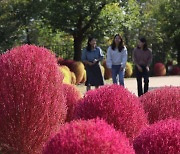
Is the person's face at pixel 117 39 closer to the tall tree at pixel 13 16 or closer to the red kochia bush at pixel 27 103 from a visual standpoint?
the red kochia bush at pixel 27 103

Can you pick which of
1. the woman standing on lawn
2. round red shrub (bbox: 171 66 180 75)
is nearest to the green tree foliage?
round red shrub (bbox: 171 66 180 75)

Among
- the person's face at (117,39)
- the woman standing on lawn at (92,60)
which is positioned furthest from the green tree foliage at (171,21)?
the person's face at (117,39)

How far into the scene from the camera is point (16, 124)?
12.2ft

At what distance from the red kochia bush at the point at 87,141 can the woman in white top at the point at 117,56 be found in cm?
925

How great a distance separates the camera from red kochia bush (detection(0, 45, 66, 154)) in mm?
3719

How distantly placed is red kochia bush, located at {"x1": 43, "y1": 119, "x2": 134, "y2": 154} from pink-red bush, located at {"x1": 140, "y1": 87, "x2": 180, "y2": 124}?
62.5 inches

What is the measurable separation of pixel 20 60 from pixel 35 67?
13 centimetres

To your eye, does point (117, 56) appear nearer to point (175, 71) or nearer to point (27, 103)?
point (27, 103)

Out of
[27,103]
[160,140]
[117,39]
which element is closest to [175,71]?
[117,39]

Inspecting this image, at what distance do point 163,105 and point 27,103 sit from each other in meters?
1.22

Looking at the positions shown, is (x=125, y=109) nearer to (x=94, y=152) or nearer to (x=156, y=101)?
(x=156, y=101)

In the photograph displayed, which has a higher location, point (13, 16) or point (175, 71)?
point (13, 16)

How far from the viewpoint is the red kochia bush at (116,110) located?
11.7 feet

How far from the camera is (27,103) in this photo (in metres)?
3.71
